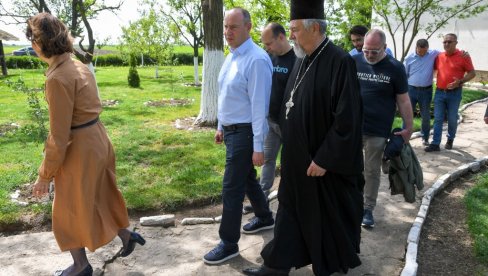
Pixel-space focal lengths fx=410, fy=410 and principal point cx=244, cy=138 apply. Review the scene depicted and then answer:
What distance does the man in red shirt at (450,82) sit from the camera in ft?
22.4

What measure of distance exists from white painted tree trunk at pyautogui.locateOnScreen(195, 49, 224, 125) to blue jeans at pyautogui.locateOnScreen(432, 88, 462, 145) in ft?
13.7

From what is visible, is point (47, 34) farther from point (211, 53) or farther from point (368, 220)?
point (211, 53)

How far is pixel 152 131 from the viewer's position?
8.49m

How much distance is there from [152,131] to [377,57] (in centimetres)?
564

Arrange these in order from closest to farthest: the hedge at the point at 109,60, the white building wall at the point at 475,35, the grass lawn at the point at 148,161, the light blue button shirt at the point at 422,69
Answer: the grass lawn at the point at 148,161
the light blue button shirt at the point at 422,69
the white building wall at the point at 475,35
the hedge at the point at 109,60

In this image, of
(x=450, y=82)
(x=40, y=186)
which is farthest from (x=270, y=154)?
(x=450, y=82)

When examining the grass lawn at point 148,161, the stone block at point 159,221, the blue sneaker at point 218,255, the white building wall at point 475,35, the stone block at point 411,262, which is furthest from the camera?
the white building wall at point 475,35

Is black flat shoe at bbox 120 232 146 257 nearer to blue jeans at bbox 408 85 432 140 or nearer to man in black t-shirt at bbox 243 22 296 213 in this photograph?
man in black t-shirt at bbox 243 22 296 213

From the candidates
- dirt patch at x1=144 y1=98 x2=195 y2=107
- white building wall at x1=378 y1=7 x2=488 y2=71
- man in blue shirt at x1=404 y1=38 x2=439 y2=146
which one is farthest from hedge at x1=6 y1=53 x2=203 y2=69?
man in blue shirt at x1=404 y1=38 x2=439 y2=146

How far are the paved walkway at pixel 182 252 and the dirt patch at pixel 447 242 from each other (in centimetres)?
19

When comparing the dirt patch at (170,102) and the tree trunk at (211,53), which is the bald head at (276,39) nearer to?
the tree trunk at (211,53)

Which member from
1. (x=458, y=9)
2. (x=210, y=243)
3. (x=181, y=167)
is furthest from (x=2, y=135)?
(x=458, y=9)

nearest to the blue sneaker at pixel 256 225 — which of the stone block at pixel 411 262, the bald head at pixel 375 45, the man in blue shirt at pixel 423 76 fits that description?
the stone block at pixel 411 262

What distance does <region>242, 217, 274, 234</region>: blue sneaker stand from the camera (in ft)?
13.1
